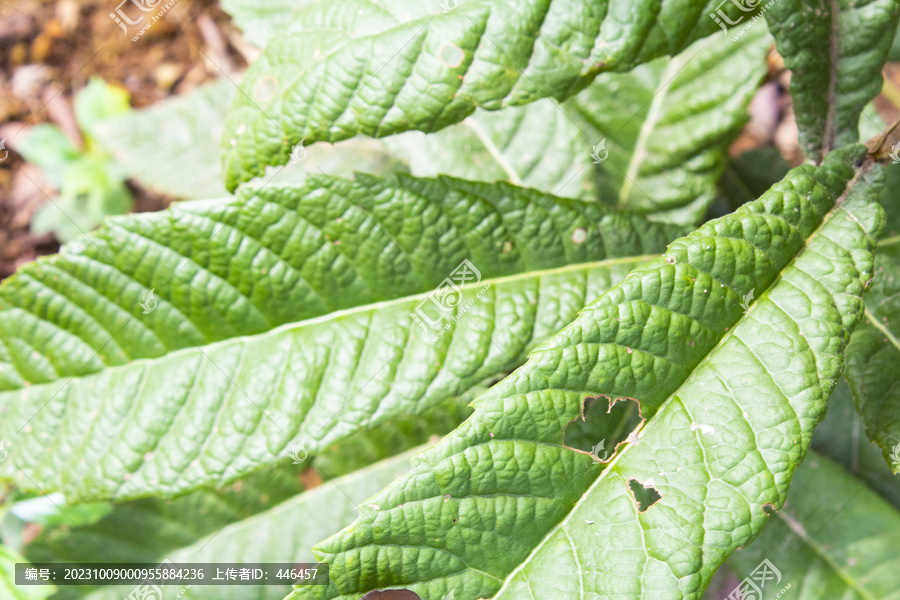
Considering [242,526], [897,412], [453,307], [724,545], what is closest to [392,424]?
[242,526]

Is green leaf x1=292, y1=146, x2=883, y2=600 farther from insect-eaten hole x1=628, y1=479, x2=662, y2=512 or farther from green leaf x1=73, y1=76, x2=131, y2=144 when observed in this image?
green leaf x1=73, y1=76, x2=131, y2=144

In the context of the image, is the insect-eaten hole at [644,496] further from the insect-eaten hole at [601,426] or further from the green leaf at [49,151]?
the green leaf at [49,151]

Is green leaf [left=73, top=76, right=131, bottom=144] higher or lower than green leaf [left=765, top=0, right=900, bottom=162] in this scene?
lower

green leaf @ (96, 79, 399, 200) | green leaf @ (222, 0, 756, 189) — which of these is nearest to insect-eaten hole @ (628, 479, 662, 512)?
green leaf @ (222, 0, 756, 189)

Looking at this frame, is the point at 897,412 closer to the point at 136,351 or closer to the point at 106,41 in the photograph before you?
the point at 136,351

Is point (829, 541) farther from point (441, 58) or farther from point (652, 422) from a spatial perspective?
point (441, 58)
